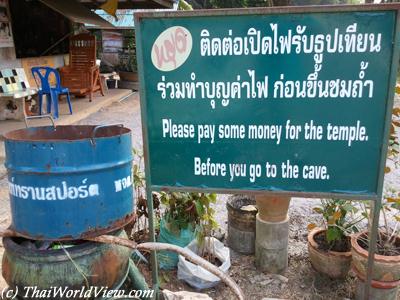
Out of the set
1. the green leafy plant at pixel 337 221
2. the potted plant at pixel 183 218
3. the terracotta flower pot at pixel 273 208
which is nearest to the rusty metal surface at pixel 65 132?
the potted plant at pixel 183 218

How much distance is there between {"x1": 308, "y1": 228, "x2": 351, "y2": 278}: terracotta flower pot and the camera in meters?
2.84

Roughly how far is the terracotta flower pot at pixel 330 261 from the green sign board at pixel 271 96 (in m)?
0.94

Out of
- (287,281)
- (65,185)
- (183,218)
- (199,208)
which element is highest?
(65,185)

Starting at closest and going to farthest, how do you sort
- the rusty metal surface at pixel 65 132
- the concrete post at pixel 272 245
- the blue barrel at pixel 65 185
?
1. the blue barrel at pixel 65 185
2. the rusty metal surface at pixel 65 132
3. the concrete post at pixel 272 245

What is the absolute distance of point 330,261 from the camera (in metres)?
2.86

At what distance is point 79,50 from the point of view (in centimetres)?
946

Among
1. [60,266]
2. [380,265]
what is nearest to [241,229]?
[380,265]

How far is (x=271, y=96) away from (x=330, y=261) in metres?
1.48

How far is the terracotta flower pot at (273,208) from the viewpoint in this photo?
2.86 metres

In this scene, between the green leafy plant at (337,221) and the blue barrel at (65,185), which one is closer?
the blue barrel at (65,185)

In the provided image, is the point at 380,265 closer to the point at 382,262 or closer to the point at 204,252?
the point at 382,262

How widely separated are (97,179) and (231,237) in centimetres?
175

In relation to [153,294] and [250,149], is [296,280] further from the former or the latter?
[250,149]

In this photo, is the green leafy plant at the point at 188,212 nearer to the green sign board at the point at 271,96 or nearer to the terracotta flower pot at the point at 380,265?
the green sign board at the point at 271,96
